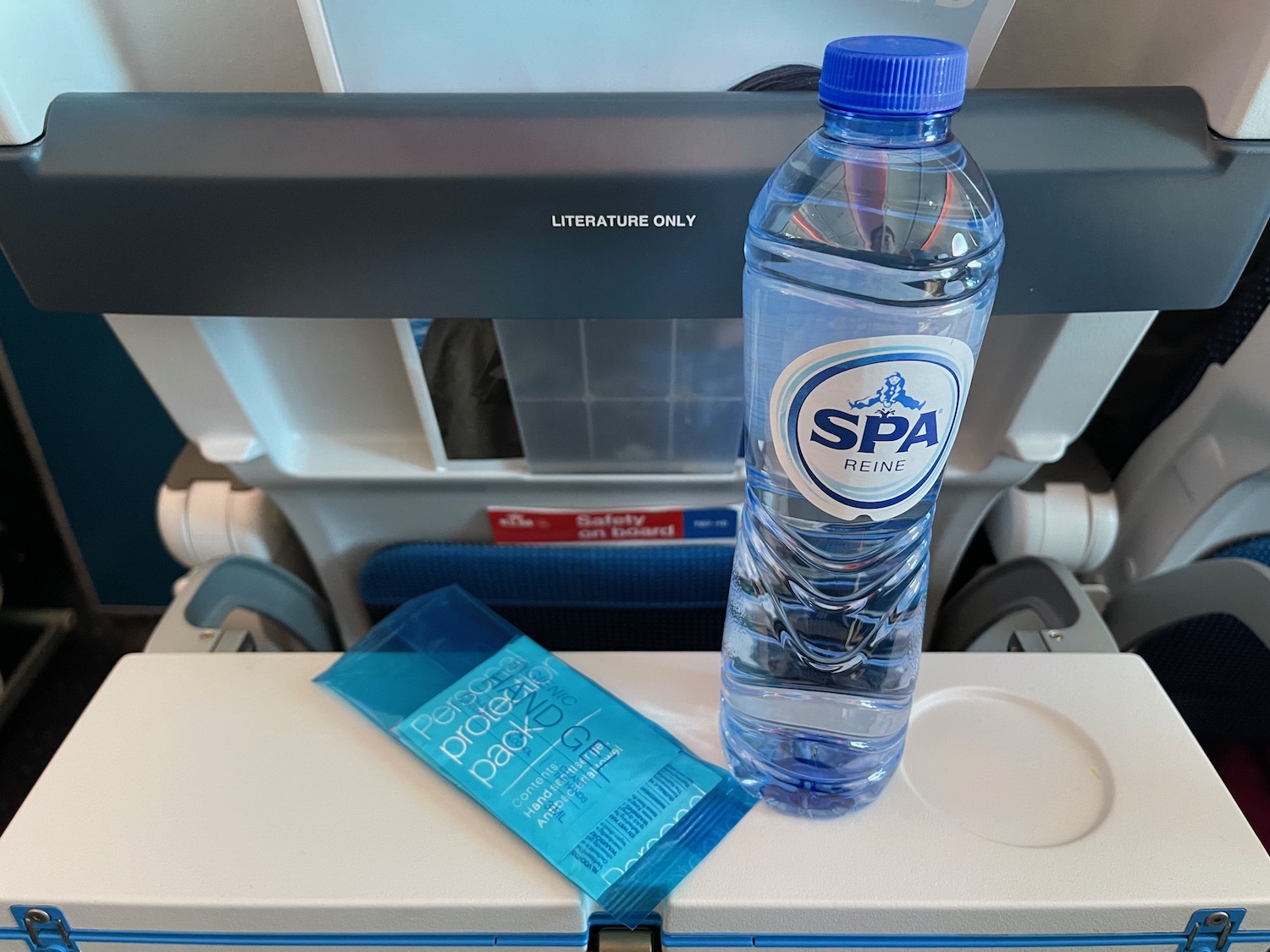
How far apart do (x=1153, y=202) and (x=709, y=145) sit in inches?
10.0

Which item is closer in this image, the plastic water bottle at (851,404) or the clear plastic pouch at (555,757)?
the plastic water bottle at (851,404)

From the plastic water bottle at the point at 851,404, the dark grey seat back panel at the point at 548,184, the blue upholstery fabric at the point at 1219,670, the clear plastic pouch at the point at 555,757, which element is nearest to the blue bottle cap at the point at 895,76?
the plastic water bottle at the point at 851,404

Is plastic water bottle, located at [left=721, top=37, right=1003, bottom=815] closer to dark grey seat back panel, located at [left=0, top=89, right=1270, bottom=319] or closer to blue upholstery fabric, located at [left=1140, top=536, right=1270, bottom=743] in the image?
dark grey seat back panel, located at [left=0, top=89, right=1270, bottom=319]

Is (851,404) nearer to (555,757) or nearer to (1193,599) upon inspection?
(555,757)

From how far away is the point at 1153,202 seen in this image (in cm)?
51

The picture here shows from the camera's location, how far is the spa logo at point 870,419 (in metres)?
0.42

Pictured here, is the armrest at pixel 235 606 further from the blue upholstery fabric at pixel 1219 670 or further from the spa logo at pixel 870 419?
the blue upholstery fabric at pixel 1219 670

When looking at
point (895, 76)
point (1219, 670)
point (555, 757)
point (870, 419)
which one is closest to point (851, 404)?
point (870, 419)

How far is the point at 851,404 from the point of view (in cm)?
43

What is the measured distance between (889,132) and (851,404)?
15cm

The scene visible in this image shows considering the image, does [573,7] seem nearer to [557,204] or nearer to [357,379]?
[557,204]

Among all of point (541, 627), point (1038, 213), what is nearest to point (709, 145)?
point (1038, 213)

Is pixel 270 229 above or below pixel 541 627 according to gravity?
above

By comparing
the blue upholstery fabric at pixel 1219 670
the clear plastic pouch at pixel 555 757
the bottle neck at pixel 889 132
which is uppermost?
the bottle neck at pixel 889 132
